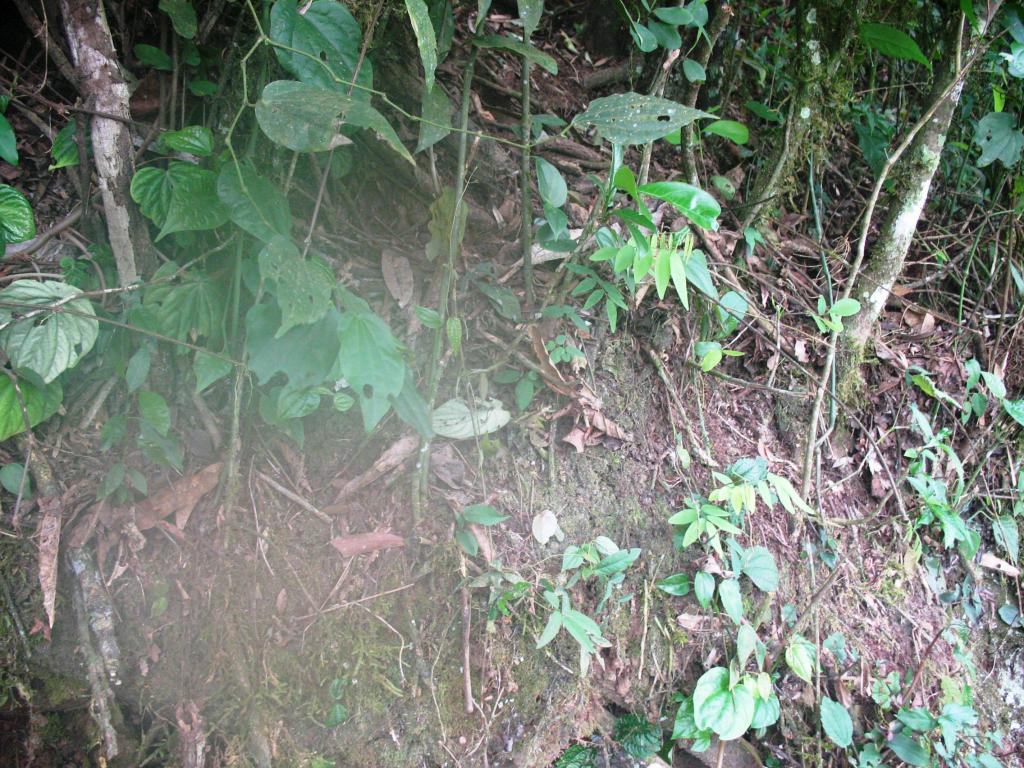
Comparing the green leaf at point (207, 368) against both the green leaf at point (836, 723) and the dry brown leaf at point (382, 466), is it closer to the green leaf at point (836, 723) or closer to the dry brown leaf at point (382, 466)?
the dry brown leaf at point (382, 466)

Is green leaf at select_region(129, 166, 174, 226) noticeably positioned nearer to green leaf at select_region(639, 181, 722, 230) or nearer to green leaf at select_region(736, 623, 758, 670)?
green leaf at select_region(639, 181, 722, 230)

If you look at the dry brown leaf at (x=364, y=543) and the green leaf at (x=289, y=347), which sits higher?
the green leaf at (x=289, y=347)

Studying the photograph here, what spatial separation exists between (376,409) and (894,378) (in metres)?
1.98

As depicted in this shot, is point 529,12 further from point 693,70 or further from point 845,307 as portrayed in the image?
point 845,307

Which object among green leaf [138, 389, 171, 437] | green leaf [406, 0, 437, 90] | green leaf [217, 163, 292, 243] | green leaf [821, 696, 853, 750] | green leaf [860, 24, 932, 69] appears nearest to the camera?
green leaf [406, 0, 437, 90]

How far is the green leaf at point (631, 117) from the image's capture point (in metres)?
1.46

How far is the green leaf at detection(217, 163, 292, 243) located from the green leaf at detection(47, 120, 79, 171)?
0.50 metres

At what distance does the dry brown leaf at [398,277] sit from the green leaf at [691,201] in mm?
694

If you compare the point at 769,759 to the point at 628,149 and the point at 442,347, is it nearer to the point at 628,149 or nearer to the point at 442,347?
the point at 442,347

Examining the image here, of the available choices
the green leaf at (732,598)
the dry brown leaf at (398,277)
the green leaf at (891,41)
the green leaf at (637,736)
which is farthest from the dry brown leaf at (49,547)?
the green leaf at (891,41)

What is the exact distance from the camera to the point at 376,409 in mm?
1303

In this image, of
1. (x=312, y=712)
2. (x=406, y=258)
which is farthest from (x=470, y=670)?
(x=406, y=258)

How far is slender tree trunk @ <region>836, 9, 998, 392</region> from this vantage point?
2.32 meters

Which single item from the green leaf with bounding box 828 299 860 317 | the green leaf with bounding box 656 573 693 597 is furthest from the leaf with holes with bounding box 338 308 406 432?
the green leaf with bounding box 828 299 860 317
